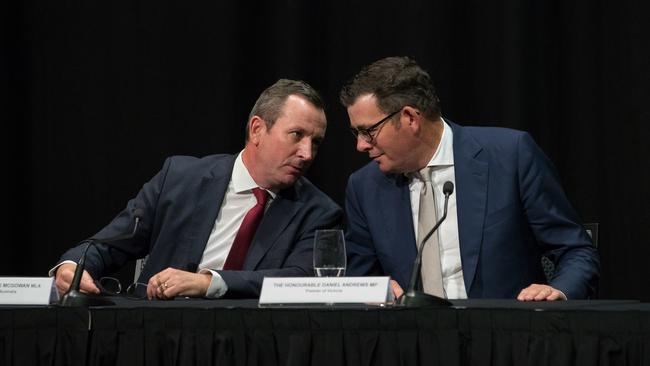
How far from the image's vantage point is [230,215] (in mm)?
3355

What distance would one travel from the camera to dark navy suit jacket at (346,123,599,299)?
3.00 metres

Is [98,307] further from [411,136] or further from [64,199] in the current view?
[64,199]

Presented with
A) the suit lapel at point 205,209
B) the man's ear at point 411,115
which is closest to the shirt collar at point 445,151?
the man's ear at point 411,115

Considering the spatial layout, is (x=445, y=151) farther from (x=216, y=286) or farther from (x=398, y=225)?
(x=216, y=286)

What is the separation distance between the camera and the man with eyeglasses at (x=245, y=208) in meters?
3.23

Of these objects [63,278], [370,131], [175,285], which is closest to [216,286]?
[175,285]

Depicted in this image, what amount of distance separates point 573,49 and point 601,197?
1.91 ft

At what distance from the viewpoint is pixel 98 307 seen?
2.27 metres

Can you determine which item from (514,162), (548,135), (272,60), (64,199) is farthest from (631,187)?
(64,199)

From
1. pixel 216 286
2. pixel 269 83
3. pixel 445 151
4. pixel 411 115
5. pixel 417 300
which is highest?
pixel 269 83

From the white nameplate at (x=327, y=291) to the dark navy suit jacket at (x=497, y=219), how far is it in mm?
830

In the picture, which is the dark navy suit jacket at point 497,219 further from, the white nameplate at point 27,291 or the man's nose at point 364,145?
the white nameplate at point 27,291

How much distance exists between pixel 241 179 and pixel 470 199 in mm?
798

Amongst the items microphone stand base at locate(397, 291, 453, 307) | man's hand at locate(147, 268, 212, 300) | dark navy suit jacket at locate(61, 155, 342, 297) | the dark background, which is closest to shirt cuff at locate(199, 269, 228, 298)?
man's hand at locate(147, 268, 212, 300)
